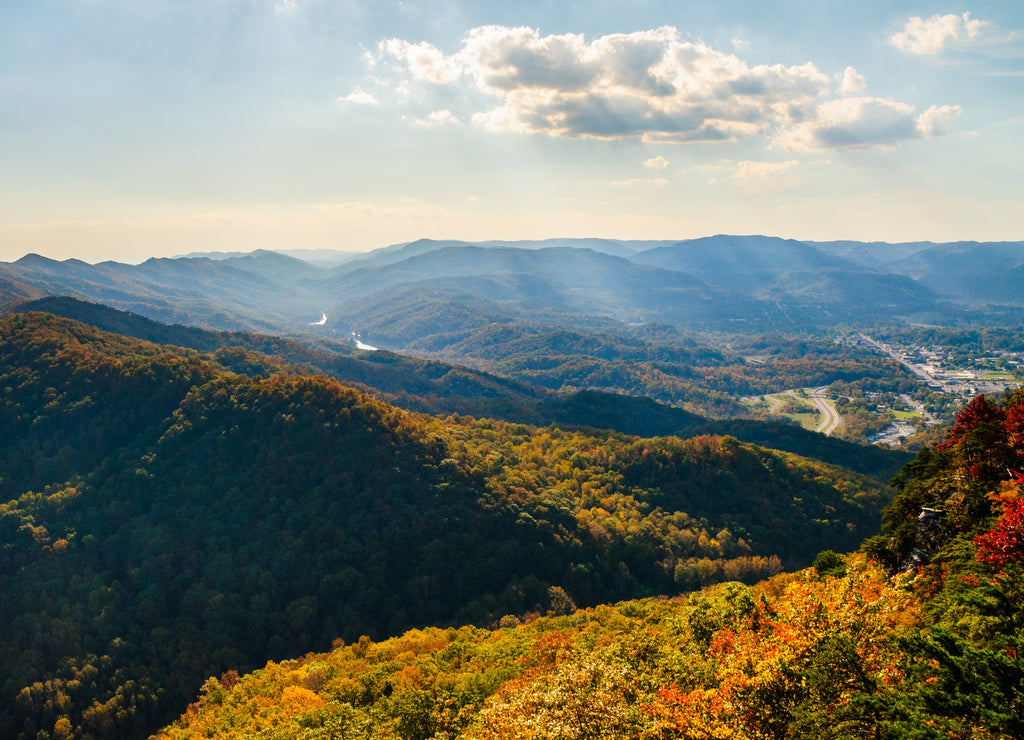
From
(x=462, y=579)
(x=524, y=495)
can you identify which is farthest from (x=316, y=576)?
(x=524, y=495)

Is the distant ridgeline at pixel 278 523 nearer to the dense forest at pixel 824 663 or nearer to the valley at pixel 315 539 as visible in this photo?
the valley at pixel 315 539

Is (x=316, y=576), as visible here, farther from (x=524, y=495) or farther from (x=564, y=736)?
(x=564, y=736)

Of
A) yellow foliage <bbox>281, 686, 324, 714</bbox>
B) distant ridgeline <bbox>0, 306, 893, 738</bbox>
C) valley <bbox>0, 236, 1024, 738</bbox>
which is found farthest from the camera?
distant ridgeline <bbox>0, 306, 893, 738</bbox>

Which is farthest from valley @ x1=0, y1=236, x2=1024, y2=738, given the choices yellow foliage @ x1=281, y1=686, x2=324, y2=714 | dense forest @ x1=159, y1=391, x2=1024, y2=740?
dense forest @ x1=159, y1=391, x2=1024, y2=740

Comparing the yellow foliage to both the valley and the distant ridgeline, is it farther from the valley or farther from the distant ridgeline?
the distant ridgeline

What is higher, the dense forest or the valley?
the dense forest

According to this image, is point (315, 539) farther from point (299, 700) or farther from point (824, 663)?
point (824, 663)
